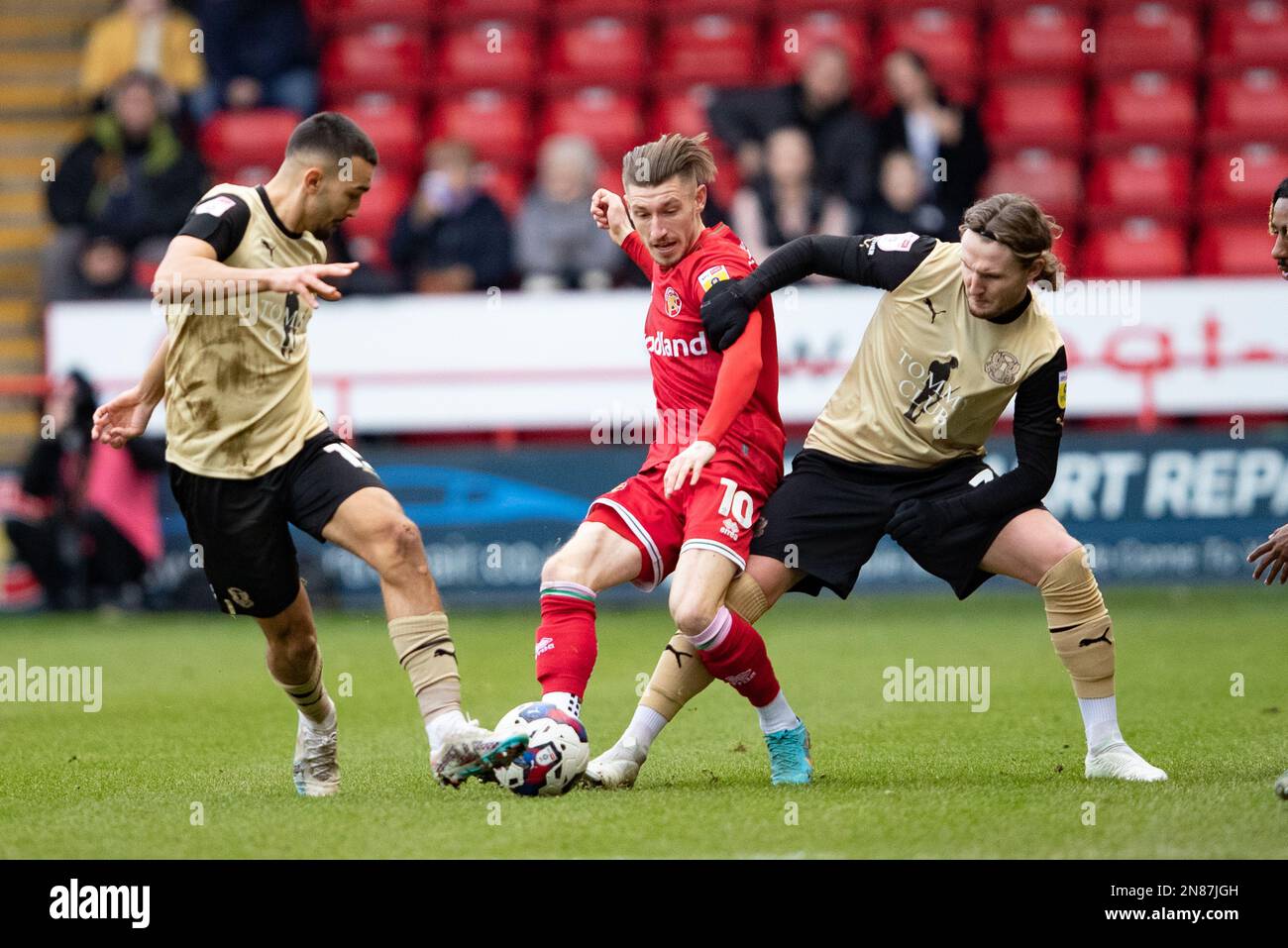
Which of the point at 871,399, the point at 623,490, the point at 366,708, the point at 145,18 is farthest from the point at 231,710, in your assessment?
the point at 145,18

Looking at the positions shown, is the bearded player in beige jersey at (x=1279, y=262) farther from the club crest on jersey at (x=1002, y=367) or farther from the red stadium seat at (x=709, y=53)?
the red stadium seat at (x=709, y=53)

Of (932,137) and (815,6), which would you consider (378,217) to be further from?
(932,137)

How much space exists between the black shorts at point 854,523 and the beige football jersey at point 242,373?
4.89 feet

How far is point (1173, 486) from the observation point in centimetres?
1064

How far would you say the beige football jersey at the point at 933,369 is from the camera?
5266 mm

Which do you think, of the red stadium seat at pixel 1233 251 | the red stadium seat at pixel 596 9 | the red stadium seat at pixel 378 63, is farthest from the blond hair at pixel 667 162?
the red stadium seat at pixel 596 9

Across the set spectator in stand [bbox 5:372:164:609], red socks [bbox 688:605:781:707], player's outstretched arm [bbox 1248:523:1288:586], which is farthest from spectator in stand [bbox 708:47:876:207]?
red socks [bbox 688:605:781:707]

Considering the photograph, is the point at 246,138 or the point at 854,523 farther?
the point at 246,138

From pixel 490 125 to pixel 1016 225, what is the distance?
902cm

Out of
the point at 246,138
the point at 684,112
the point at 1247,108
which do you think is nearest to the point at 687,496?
the point at 684,112

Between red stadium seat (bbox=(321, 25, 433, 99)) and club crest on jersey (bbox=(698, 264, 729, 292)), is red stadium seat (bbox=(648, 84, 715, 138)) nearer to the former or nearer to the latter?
red stadium seat (bbox=(321, 25, 433, 99))

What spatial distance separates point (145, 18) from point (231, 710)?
7.91 m

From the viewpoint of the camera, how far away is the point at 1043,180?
42.4 feet

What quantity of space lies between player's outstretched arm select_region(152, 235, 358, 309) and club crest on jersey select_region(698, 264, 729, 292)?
44.6 inches
